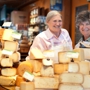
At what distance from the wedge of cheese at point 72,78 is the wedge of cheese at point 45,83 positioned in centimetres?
8

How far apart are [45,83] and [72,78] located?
184 millimetres

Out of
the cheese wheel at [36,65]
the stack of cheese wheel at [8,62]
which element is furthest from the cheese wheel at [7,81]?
the cheese wheel at [36,65]

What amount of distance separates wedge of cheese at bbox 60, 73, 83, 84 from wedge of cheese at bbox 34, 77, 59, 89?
3.3 inches

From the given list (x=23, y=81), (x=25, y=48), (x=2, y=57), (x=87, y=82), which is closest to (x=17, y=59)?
(x=2, y=57)

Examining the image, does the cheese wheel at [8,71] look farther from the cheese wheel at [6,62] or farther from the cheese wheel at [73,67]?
the cheese wheel at [73,67]

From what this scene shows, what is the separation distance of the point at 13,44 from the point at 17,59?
122 mm

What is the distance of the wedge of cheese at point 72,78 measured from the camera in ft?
4.46

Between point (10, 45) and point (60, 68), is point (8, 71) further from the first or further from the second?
point (60, 68)

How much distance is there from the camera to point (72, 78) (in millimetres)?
1362

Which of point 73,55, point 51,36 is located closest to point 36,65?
point 73,55

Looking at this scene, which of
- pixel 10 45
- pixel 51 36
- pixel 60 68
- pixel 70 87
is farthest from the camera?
pixel 51 36

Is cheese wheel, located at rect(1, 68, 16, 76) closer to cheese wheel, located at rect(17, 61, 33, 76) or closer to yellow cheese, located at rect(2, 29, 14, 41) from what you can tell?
cheese wheel, located at rect(17, 61, 33, 76)

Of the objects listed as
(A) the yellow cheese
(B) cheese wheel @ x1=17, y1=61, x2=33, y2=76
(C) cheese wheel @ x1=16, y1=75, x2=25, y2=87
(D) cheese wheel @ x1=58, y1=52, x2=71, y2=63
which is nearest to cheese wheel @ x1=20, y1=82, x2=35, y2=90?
(C) cheese wheel @ x1=16, y1=75, x2=25, y2=87

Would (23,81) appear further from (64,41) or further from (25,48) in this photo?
(25,48)
